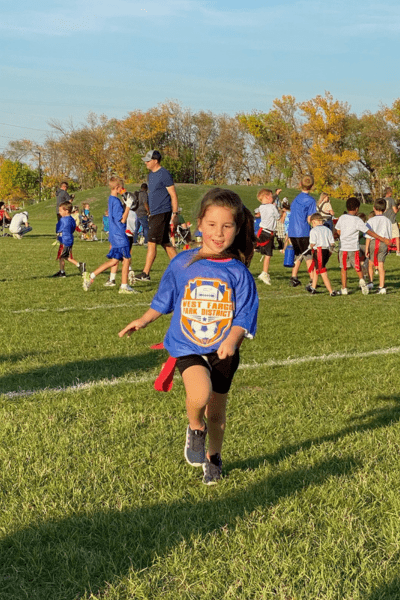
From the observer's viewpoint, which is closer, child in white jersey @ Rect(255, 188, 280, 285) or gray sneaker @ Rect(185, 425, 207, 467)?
gray sneaker @ Rect(185, 425, 207, 467)

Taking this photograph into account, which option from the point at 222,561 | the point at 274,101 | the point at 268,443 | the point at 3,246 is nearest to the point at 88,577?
the point at 222,561

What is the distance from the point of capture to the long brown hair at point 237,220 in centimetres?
341

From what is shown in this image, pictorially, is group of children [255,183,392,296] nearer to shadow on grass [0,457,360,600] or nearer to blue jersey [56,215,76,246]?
blue jersey [56,215,76,246]

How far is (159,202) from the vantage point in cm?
1197

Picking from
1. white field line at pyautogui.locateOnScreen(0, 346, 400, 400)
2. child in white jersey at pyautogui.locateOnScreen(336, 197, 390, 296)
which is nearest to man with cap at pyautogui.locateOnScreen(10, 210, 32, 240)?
child in white jersey at pyautogui.locateOnScreen(336, 197, 390, 296)

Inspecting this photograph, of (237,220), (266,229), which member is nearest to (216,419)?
(237,220)

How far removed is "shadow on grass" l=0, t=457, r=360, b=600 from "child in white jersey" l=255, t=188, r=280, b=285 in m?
10.1

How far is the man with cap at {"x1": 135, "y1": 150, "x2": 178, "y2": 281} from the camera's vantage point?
38.8 feet

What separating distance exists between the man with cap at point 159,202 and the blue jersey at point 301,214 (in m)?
2.37

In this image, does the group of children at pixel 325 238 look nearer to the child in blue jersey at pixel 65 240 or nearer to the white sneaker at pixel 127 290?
the white sneaker at pixel 127 290

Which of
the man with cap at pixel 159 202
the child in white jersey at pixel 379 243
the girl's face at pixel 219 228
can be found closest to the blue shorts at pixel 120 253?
the man with cap at pixel 159 202

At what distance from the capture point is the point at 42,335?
25.6 ft

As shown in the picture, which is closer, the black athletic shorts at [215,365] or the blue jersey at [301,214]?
the black athletic shorts at [215,365]

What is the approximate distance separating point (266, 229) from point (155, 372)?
8100mm
